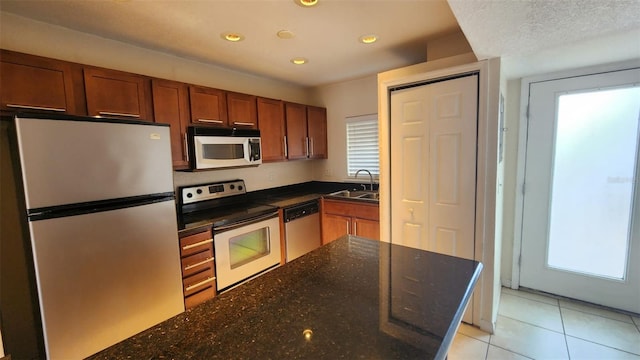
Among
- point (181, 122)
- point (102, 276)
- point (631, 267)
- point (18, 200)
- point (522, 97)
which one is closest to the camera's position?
point (18, 200)

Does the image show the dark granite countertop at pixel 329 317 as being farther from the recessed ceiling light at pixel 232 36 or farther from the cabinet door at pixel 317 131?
the cabinet door at pixel 317 131

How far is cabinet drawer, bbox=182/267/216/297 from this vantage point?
7.31ft

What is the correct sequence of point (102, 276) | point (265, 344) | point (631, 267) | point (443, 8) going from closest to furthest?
point (265, 344) → point (102, 276) → point (443, 8) → point (631, 267)

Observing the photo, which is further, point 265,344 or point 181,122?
point 181,122

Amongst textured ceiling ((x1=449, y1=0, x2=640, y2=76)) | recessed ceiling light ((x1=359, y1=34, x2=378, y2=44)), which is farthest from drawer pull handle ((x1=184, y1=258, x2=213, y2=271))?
textured ceiling ((x1=449, y1=0, x2=640, y2=76))

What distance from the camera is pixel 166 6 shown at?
1.73 m

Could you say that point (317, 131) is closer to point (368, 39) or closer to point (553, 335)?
point (368, 39)

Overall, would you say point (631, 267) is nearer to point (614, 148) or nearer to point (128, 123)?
point (614, 148)

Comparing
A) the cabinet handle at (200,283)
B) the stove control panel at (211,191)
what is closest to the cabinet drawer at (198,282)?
the cabinet handle at (200,283)

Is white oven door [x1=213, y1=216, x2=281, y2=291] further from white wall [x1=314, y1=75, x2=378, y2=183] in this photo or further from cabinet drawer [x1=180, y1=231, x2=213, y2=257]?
white wall [x1=314, y1=75, x2=378, y2=183]

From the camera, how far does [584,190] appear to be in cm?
243

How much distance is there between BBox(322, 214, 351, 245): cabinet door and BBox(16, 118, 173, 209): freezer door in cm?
189

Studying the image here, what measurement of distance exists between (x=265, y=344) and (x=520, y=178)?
9.56 feet

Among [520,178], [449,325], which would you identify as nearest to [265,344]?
[449,325]
